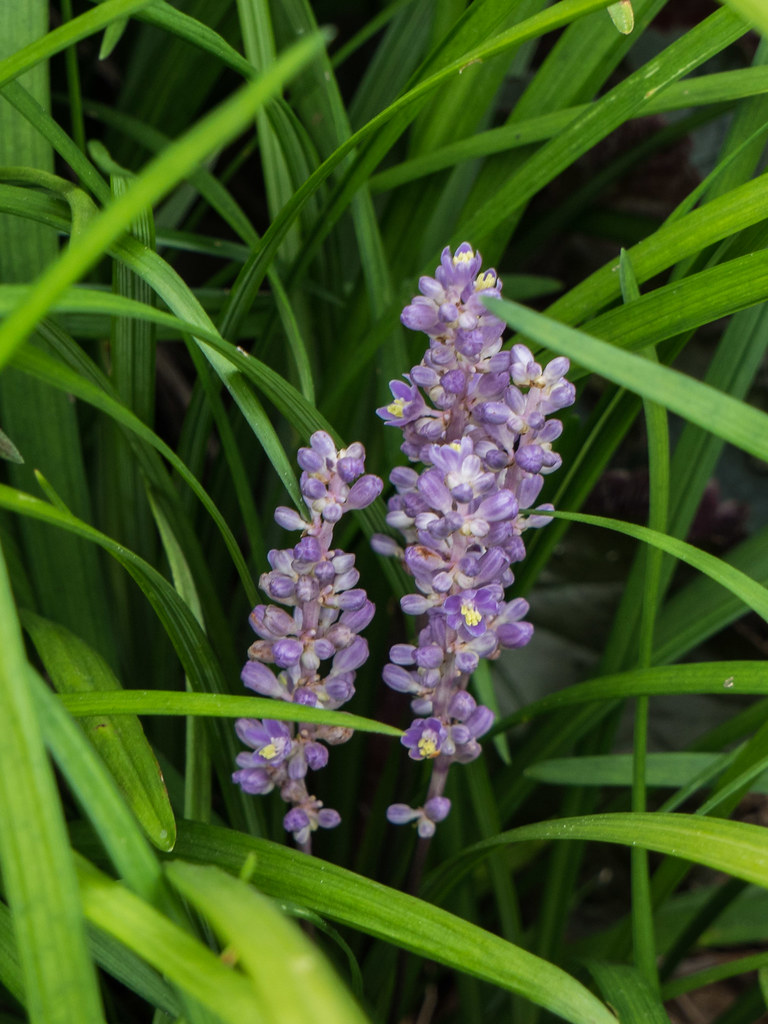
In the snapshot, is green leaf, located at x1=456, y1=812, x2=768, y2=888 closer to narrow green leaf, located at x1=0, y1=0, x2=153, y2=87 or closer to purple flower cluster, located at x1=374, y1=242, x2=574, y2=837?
purple flower cluster, located at x1=374, y1=242, x2=574, y2=837

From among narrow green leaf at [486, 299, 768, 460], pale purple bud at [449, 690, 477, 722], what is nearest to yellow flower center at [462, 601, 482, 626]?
pale purple bud at [449, 690, 477, 722]

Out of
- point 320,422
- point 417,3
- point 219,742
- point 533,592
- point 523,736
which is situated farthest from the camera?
point 533,592

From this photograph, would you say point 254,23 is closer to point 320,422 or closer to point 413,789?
point 320,422

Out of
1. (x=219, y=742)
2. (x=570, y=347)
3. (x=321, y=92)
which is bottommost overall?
(x=219, y=742)

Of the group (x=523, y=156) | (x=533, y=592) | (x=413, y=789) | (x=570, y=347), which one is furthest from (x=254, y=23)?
(x=533, y=592)

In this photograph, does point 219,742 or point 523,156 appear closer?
point 219,742

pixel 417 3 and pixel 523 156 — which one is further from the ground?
→ pixel 417 3
